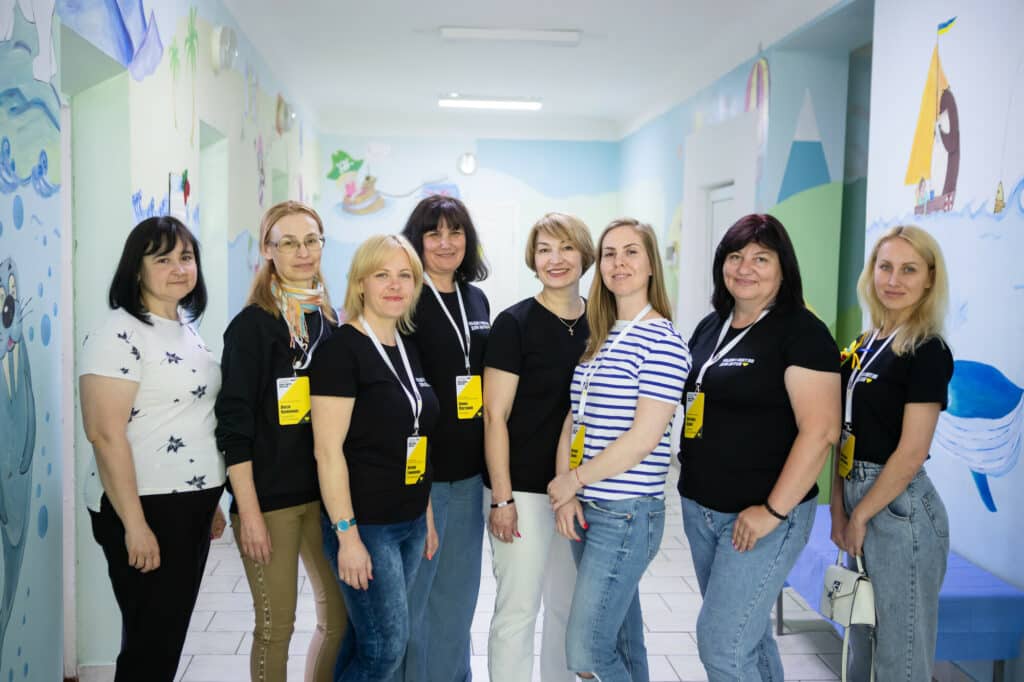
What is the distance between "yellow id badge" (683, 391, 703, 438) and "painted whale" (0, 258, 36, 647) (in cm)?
168

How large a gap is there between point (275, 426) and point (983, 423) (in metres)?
2.35

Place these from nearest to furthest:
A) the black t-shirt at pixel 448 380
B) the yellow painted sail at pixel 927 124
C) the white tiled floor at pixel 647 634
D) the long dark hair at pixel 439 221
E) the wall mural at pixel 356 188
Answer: the black t-shirt at pixel 448 380 → the long dark hair at pixel 439 221 → the white tiled floor at pixel 647 634 → the yellow painted sail at pixel 927 124 → the wall mural at pixel 356 188

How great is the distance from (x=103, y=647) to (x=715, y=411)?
2.42m

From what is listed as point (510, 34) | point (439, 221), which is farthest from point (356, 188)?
point (439, 221)

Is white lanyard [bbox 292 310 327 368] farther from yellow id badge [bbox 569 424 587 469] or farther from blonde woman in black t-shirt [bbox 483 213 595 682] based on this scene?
yellow id badge [bbox 569 424 587 469]

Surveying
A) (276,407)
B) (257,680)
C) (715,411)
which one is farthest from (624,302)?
(257,680)

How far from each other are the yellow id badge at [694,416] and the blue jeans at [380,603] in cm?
74

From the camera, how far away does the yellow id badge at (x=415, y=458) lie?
78.4 inches

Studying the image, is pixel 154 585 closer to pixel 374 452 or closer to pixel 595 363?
pixel 374 452

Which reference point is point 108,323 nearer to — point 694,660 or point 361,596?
point 361,596

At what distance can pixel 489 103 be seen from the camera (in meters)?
7.75

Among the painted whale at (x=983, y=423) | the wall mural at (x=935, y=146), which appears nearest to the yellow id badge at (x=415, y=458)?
the painted whale at (x=983, y=423)


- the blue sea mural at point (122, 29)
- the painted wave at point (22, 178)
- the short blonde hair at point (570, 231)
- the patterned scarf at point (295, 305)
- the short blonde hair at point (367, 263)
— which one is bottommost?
the patterned scarf at point (295, 305)

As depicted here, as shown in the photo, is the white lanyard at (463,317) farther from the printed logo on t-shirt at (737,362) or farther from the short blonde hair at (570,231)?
the printed logo on t-shirt at (737,362)
